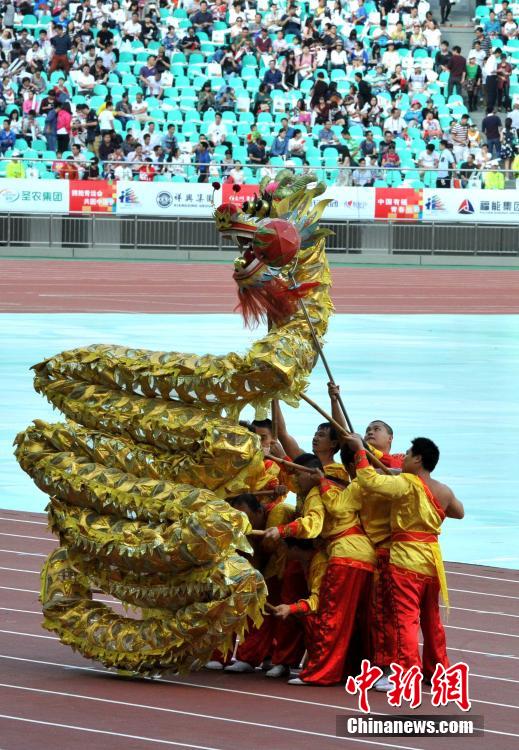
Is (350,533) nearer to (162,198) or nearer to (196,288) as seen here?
(196,288)

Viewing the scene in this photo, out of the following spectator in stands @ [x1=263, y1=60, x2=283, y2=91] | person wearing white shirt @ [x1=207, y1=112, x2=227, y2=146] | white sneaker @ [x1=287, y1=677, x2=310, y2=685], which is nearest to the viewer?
white sneaker @ [x1=287, y1=677, x2=310, y2=685]

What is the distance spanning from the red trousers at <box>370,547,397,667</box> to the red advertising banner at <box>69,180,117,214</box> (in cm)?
2984

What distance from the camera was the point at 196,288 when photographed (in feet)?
102

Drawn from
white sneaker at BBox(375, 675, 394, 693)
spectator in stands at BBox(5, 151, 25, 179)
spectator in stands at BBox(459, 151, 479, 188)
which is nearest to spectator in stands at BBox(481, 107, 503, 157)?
spectator in stands at BBox(459, 151, 479, 188)

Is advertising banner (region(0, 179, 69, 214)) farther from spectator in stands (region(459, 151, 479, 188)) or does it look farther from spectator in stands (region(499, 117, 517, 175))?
spectator in stands (region(499, 117, 517, 175))

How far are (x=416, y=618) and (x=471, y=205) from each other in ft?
100

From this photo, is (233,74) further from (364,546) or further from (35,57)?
(364,546)

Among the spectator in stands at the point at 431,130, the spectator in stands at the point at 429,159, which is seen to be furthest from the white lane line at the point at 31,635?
the spectator in stands at the point at 431,130

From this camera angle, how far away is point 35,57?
40750mm

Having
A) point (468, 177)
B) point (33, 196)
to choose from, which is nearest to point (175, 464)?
point (33, 196)

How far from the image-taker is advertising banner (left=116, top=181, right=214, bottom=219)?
3641 cm

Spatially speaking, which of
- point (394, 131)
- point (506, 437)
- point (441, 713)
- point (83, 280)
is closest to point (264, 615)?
point (441, 713)

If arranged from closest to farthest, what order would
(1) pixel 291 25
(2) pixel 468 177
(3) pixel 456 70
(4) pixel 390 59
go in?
(2) pixel 468 177, (3) pixel 456 70, (4) pixel 390 59, (1) pixel 291 25

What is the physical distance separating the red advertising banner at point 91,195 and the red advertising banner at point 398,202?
19.6 ft
